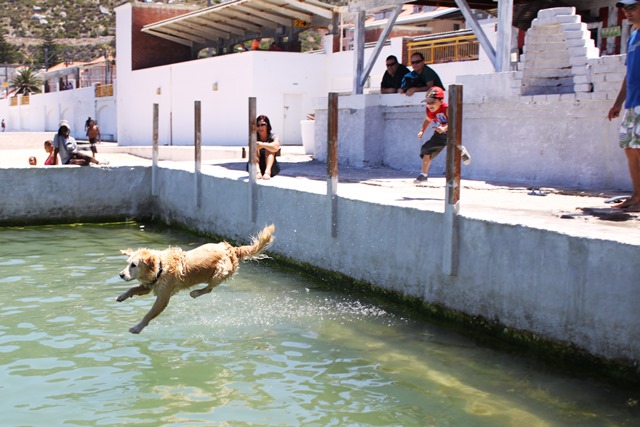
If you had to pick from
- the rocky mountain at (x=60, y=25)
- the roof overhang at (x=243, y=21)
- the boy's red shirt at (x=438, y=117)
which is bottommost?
the boy's red shirt at (x=438, y=117)

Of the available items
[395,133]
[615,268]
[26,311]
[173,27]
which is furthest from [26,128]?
[615,268]

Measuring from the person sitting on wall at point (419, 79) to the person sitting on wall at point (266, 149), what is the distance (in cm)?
339

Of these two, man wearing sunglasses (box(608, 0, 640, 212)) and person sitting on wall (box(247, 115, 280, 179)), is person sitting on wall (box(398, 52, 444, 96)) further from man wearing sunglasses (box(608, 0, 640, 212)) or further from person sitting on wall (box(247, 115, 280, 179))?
man wearing sunglasses (box(608, 0, 640, 212))

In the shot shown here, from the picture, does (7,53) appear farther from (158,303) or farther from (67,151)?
(158,303)

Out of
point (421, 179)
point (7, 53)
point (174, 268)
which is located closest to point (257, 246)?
point (174, 268)

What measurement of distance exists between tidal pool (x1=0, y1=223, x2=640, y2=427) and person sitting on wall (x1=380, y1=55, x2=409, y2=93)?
7.60 meters

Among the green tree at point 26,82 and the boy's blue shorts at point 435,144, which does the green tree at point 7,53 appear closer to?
the green tree at point 26,82

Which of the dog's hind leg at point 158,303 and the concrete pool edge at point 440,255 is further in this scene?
the dog's hind leg at point 158,303

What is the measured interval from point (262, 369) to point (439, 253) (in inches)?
100

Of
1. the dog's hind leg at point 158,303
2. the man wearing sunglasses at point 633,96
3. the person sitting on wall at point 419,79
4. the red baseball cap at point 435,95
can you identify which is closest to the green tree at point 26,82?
the person sitting on wall at point 419,79

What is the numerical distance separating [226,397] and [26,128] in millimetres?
64623

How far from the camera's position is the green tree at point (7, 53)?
11119 centimetres

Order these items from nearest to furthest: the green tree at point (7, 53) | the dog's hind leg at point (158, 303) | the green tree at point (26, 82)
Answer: the dog's hind leg at point (158, 303) < the green tree at point (26, 82) < the green tree at point (7, 53)

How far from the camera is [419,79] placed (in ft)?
55.3
